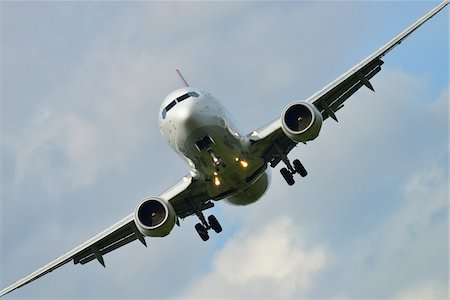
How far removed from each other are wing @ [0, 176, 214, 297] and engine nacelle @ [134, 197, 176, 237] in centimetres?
223

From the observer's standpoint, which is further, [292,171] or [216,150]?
[292,171]

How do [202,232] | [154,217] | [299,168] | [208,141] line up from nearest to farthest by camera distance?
[208,141], [154,217], [299,168], [202,232]

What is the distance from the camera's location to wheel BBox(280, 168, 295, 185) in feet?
147

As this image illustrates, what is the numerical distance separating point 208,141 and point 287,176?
6.28m

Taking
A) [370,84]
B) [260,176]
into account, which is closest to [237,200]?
[260,176]

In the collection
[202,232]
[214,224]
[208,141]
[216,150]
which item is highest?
[208,141]

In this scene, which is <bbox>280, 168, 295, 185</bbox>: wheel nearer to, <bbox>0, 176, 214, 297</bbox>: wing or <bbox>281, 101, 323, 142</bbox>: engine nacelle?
<bbox>0, 176, 214, 297</bbox>: wing

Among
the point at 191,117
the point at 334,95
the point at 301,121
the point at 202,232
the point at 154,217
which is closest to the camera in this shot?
the point at 191,117

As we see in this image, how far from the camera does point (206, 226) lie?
151ft

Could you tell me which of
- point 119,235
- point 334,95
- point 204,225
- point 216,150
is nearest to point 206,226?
point 204,225

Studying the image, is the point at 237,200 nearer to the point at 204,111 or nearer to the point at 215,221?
the point at 215,221

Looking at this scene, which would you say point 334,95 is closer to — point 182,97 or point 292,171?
point 292,171

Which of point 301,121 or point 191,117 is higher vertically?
point 191,117

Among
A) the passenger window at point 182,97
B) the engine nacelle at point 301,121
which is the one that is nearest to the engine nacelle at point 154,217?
the passenger window at point 182,97
